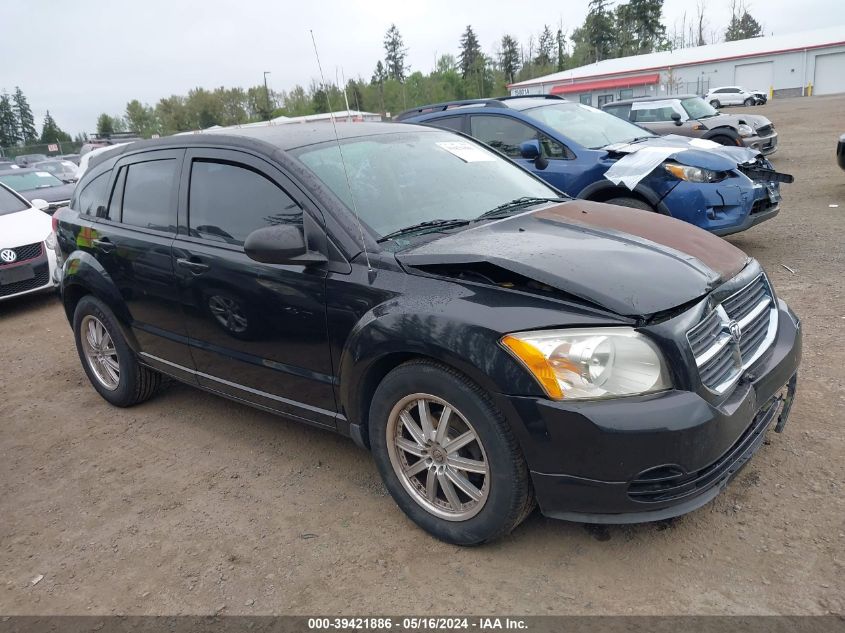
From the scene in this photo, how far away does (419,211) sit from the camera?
3.36m

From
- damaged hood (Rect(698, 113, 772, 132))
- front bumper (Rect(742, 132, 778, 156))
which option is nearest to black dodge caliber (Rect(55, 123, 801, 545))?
damaged hood (Rect(698, 113, 772, 132))

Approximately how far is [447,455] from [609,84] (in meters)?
62.4

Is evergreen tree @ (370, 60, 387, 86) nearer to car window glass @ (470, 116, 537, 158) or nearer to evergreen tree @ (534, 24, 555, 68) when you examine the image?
car window glass @ (470, 116, 537, 158)

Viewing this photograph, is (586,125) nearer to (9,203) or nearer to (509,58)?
(9,203)

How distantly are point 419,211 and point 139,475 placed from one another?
7.08 feet

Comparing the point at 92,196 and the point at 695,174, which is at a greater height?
the point at 92,196

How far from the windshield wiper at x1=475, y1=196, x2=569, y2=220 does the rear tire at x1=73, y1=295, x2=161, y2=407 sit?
256cm

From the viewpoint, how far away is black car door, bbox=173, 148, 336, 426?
3.20 metres

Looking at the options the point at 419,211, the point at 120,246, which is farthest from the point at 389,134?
the point at 120,246

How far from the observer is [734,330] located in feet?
8.81

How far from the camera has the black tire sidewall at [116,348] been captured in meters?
4.45

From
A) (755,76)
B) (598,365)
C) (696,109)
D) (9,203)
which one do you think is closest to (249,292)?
(598,365)

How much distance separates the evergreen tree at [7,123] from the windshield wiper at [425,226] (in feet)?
324

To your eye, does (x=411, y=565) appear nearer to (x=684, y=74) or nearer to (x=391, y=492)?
(x=391, y=492)
